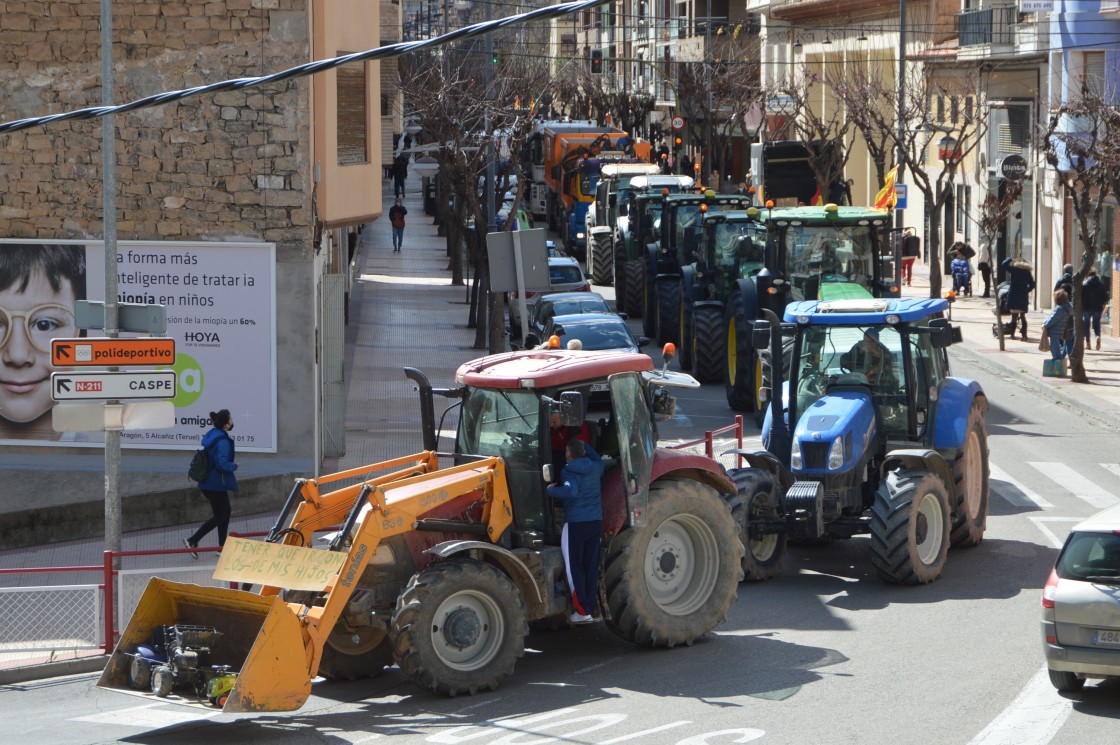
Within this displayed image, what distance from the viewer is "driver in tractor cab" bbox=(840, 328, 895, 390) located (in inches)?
608

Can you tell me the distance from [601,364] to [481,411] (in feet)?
3.34

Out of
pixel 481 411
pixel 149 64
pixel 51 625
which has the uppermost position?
pixel 149 64

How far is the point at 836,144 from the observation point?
49094mm

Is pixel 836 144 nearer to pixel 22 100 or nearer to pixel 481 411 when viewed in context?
pixel 22 100

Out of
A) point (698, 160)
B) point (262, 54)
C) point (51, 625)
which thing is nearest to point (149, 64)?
point (262, 54)

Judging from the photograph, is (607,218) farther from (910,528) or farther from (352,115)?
(910,528)

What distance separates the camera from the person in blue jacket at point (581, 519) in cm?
1154

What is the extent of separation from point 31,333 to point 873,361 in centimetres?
1051

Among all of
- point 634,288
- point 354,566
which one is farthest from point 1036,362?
point 354,566

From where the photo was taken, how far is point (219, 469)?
16234 millimetres

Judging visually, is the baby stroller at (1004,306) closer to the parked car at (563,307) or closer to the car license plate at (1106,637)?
the parked car at (563,307)

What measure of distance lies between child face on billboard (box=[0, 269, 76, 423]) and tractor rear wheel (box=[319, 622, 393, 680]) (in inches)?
369

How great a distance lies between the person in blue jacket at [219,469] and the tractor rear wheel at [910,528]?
21.6 feet

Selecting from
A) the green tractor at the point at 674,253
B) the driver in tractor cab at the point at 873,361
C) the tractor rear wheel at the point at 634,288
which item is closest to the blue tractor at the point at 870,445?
the driver in tractor cab at the point at 873,361
